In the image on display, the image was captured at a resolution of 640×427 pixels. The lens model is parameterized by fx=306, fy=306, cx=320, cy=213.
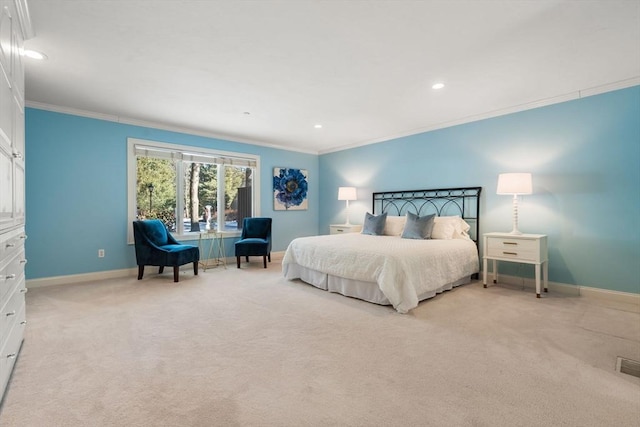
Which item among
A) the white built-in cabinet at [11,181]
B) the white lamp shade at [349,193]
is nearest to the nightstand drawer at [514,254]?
the white lamp shade at [349,193]

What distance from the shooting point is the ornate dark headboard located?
4.51m

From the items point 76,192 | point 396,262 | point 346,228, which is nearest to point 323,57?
point 396,262

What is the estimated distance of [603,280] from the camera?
342 centimetres

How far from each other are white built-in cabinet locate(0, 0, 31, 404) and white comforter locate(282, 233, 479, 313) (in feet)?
8.78

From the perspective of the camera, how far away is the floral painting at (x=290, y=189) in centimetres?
641

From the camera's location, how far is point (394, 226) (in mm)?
4938

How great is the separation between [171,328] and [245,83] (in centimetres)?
253

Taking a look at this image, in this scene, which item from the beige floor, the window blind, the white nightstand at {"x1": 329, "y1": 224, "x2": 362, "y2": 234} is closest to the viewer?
the beige floor

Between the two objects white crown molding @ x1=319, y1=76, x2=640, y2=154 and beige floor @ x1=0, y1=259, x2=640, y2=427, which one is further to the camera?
white crown molding @ x1=319, y1=76, x2=640, y2=154

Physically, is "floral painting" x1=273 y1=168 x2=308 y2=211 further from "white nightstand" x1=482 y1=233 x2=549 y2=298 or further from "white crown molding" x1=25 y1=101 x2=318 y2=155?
"white nightstand" x1=482 y1=233 x2=549 y2=298

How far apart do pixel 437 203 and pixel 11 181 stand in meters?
4.88

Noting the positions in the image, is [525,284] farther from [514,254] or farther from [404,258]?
[404,258]

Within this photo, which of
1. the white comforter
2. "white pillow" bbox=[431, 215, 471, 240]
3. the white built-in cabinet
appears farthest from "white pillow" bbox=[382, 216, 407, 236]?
the white built-in cabinet

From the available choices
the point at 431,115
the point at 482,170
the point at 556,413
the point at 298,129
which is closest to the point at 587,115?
the point at 482,170
